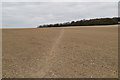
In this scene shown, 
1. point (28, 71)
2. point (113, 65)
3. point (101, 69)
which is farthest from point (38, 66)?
point (113, 65)

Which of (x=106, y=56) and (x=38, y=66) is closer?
(x=38, y=66)

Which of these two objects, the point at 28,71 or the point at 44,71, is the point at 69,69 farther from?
the point at 28,71

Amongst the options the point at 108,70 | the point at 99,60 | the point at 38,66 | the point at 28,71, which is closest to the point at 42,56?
the point at 38,66

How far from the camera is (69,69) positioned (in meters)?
4.80

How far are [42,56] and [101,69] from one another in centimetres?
294

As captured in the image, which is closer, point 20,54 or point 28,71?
point 28,71

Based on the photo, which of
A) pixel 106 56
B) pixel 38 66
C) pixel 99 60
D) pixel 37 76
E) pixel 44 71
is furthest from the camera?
pixel 106 56

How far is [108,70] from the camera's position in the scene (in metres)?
4.68

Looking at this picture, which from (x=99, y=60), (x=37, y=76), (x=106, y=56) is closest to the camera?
(x=37, y=76)

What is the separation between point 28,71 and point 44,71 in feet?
2.02

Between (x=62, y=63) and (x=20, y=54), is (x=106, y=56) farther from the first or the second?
(x=20, y=54)

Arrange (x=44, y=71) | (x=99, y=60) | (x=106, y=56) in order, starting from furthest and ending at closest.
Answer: (x=106, y=56), (x=99, y=60), (x=44, y=71)

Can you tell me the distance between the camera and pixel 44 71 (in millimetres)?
4648

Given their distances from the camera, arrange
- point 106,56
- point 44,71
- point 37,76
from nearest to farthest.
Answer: point 37,76
point 44,71
point 106,56
